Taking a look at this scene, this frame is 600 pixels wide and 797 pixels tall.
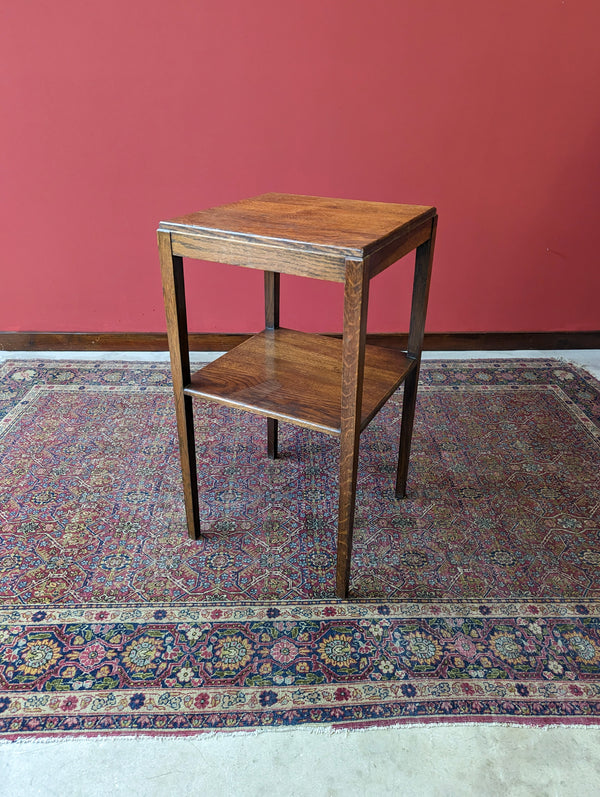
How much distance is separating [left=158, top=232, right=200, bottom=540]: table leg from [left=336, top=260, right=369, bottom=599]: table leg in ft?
1.44

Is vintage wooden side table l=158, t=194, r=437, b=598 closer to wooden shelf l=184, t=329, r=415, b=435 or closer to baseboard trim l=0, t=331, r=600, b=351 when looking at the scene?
wooden shelf l=184, t=329, r=415, b=435

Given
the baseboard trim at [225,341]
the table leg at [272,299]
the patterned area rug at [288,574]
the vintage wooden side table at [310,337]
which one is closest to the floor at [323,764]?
the patterned area rug at [288,574]

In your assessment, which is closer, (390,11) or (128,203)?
(390,11)

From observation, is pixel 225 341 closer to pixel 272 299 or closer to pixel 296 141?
pixel 296 141

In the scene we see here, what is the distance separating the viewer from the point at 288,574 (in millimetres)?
1606

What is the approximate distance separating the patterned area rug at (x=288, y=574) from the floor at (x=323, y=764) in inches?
1.5

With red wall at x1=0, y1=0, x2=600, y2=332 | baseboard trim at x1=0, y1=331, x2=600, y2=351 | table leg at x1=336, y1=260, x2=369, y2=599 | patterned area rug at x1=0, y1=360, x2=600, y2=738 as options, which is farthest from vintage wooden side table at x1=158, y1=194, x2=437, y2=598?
baseboard trim at x1=0, y1=331, x2=600, y2=351

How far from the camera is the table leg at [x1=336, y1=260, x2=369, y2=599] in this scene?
46.8 inches

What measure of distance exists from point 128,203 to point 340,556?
2.04 m

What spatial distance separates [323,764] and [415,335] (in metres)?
1.10

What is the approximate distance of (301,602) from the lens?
152 centimetres

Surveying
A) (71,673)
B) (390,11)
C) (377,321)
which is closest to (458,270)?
(377,321)

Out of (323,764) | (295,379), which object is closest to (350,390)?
(295,379)

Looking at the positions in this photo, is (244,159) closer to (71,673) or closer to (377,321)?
(377,321)
